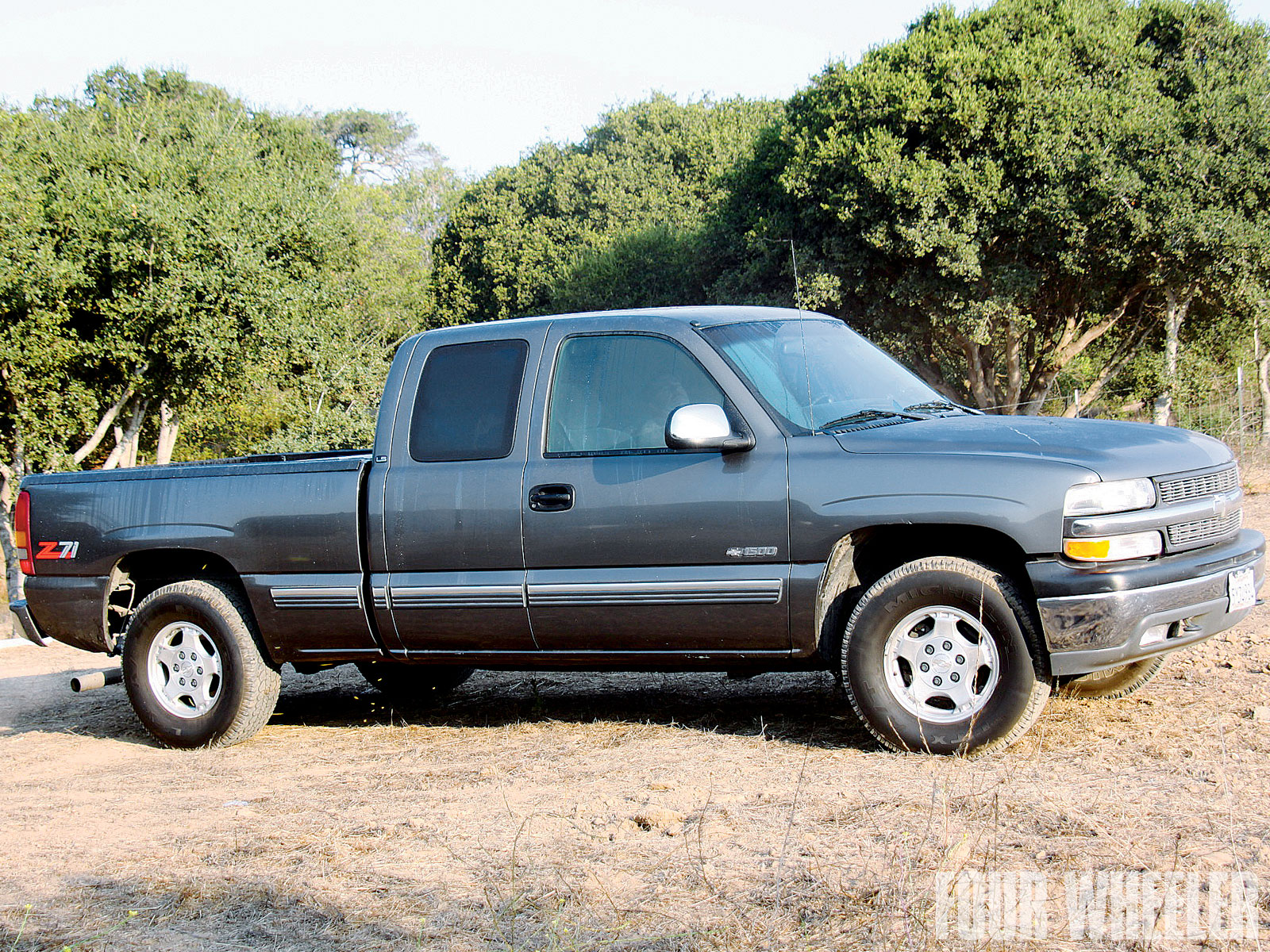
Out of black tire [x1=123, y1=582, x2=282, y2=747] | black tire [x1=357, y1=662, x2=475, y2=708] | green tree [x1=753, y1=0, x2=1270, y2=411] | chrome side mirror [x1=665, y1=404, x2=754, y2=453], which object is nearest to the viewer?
chrome side mirror [x1=665, y1=404, x2=754, y2=453]

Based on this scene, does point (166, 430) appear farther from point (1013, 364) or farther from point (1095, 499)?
point (1095, 499)

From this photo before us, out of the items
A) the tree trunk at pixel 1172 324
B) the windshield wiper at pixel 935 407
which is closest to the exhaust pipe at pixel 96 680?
the windshield wiper at pixel 935 407

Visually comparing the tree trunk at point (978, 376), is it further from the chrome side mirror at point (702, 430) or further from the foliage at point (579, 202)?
the chrome side mirror at point (702, 430)

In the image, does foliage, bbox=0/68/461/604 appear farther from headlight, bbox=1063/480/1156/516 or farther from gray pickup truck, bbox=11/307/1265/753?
headlight, bbox=1063/480/1156/516

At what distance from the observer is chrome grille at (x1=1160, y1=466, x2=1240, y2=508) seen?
475 cm

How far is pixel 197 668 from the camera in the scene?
20.8ft

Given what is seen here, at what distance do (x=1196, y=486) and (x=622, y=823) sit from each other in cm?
272

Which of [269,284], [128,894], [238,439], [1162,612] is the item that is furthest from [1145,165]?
[128,894]

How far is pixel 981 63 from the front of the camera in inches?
1008

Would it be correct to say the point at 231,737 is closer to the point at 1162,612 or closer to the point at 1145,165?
the point at 1162,612

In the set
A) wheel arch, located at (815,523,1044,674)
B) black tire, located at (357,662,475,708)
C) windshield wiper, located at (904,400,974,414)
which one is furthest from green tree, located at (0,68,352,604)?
wheel arch, located at (815,523,1044,674)

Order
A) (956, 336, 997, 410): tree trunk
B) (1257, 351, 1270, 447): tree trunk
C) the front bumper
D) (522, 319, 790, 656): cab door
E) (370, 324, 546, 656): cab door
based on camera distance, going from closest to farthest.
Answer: the front bumper
(522, 319, 790, 656): cab door
(370, 324, 546, 656): cab door
(1257, 351, 1270, 447): tree trunk
(956, 336, 997, 410): tree trunk

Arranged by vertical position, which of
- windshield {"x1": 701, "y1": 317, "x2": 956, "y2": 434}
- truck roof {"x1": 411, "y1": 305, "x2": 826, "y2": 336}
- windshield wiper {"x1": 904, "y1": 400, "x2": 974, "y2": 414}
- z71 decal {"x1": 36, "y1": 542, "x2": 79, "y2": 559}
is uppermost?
truck roof {"x1": 411, "y1": 305, "x2": 826, "y2": 336}

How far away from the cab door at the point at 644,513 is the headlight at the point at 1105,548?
114 cm
